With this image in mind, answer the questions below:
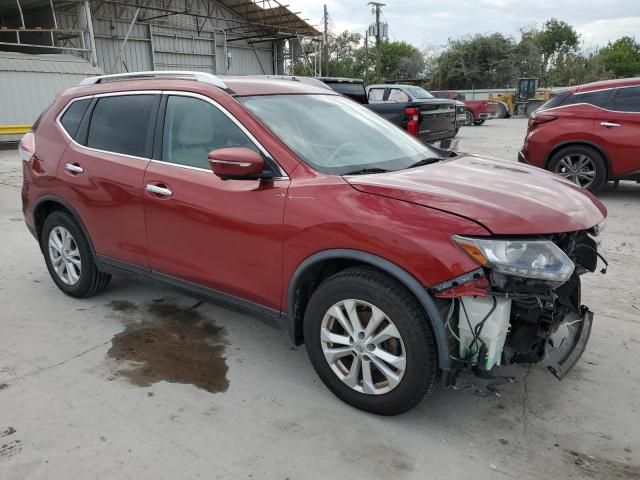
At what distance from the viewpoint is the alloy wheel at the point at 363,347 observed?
2.64 m

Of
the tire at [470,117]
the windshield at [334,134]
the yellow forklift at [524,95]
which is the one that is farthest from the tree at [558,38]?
the windshield at [334,134]

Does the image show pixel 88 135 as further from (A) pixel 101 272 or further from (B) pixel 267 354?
(B) pixel 267 354

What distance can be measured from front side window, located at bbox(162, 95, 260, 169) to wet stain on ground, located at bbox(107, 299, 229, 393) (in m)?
1.24

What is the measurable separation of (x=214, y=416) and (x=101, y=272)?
1.99 meters

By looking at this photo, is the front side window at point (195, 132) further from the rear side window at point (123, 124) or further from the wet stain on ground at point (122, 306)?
the wet stain on ground at point (122, 306)

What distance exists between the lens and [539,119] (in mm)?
8016

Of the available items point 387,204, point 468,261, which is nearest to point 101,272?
point 387,204

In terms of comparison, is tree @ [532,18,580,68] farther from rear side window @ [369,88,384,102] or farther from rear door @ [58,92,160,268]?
rear door @ [58,92,160,268]

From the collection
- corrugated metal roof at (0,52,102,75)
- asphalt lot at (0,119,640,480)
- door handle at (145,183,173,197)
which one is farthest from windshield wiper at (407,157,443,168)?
corrugated metal roof at (0,52,102,75)

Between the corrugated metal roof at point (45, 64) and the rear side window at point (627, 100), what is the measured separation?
1717 centimetres

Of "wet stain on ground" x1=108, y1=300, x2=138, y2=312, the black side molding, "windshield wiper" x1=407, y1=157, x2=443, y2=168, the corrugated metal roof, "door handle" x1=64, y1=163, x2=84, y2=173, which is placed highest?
the corrugated metal roof

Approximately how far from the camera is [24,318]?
4.09 m

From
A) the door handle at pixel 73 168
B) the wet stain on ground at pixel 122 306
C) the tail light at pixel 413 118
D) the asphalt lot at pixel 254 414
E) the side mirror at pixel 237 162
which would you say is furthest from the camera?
the tail light at pixel 413 118

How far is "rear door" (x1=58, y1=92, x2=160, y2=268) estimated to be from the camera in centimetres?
364
